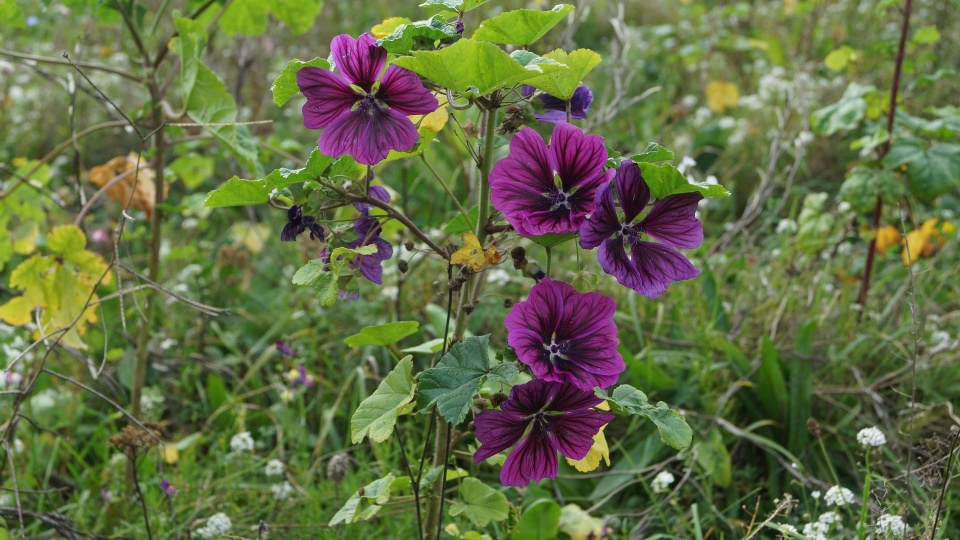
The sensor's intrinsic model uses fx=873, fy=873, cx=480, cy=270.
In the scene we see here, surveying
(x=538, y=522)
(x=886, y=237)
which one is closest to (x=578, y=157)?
(x=538, y=522)

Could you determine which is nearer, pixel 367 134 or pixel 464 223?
pixel 367 134

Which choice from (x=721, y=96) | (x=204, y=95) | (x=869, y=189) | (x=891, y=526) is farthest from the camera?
(x=721, y=96)

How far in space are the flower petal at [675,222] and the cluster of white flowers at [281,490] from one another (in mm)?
1120

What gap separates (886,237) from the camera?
2764mm

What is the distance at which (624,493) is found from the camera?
6.82 ft

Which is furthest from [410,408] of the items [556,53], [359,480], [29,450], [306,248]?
[306,248]

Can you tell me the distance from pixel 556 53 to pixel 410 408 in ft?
1.74

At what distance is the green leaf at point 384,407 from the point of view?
112 cm

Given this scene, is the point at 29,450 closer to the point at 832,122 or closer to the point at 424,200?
the point at 424,200

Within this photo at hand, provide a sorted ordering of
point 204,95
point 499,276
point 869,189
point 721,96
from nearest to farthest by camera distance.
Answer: point 204,95, point 869,189, point 499,276, point 721,96

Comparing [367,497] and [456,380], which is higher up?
[456,380]

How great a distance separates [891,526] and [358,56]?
3.77 feet

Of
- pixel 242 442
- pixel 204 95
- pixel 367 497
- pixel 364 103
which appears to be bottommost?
pixel 242 442

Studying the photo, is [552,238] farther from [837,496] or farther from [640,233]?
[837,496]
